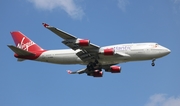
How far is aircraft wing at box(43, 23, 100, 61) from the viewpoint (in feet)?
183

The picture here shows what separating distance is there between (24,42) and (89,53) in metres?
14.1

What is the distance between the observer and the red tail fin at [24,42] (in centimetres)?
6759

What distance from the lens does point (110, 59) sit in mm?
61812

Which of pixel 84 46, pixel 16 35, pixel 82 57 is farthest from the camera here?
pixel 16 35

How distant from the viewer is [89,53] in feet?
203

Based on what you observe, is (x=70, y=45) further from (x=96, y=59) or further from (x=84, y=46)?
(x=96, y=59)

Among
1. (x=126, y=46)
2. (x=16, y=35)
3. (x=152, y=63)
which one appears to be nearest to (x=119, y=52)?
(x=126, y=46)

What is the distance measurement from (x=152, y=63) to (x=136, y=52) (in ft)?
11.5

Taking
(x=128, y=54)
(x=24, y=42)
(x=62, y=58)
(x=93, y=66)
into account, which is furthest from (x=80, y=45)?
(x=24, y=42)

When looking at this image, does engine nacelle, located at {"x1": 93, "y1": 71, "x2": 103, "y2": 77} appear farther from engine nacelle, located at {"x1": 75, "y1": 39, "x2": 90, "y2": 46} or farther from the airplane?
engine nacelle, located at {"x1": 75, "y1": 39, "x2": 90, "y2": 46}

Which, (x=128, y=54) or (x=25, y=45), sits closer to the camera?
(x=128, y=54)

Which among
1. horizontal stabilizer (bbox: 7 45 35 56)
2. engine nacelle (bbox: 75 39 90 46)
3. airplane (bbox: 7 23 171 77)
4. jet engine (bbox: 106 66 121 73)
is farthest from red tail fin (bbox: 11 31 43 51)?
jet engine (bbox: 106 66 121 73)

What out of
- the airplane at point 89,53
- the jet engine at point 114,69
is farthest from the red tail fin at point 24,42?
the jet engine at point 114,69

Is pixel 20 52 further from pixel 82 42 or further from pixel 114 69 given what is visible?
pixel 114 69
